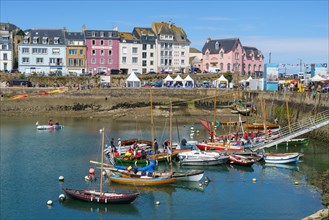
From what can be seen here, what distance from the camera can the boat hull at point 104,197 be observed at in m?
28.8

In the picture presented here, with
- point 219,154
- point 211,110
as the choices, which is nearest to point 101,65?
point 211,110

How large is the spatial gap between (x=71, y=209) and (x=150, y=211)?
15.1 ft

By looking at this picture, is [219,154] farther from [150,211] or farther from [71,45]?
[71,45]

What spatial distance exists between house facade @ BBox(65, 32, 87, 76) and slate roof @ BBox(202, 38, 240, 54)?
26.7 meters

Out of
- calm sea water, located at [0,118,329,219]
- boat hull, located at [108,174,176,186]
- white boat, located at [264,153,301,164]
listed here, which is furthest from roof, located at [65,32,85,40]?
boat hull, located at [108,174,176,186]

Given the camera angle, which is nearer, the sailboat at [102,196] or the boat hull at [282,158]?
the sailboat at [102,196]

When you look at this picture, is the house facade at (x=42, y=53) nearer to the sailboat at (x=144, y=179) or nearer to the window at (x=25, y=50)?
the window at (x=25, y=50)

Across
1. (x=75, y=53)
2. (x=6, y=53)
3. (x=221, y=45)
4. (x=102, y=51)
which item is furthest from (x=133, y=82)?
(x=6, y=53)

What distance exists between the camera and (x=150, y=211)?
2827 centimetres

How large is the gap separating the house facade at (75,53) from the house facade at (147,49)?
38.5 feet

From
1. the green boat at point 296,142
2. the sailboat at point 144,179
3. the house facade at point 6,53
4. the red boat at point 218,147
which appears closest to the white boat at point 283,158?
the red boat at point 218,147

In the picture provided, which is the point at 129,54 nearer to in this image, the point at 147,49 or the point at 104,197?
the point at 147,49

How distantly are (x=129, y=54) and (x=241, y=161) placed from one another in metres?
62.5

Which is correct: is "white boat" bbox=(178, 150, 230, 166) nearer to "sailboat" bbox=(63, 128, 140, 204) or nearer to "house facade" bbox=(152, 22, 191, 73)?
"sailboat" bbox=(63, 128, 140, 204)
